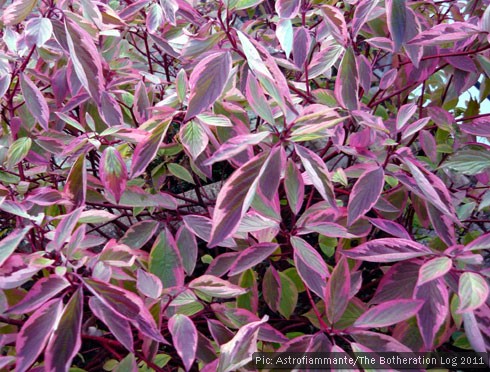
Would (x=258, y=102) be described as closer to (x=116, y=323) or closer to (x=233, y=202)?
(x=233, y=202)

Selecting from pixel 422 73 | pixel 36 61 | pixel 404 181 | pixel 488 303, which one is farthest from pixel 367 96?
pixel 36 61

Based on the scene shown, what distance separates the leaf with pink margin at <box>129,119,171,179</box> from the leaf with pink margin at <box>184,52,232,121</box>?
8 cm

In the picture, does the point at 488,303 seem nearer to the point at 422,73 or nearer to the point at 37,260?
the point at 422,73

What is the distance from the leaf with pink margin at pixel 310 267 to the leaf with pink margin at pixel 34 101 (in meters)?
0.44

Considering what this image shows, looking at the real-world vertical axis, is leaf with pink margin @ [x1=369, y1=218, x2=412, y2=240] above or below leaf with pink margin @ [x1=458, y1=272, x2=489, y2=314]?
below

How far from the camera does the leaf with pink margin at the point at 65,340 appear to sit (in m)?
0.48

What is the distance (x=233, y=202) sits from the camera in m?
0.52

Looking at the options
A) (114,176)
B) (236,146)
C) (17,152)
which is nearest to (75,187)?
(114,176)

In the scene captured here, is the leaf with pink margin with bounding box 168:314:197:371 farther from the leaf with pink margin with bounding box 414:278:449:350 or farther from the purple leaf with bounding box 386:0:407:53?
the purple leaf with bounding box 386:0:407:53

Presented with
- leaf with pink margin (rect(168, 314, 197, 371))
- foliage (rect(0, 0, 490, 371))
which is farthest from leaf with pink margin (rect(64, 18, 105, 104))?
leaf with pink margin (rect(168, 314, 197, 371))

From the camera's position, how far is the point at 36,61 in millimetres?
1010

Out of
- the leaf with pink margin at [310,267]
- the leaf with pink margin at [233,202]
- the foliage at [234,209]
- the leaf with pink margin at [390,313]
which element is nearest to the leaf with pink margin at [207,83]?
the foliage at [234,209]

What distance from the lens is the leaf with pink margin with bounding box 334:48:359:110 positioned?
0.75 meters

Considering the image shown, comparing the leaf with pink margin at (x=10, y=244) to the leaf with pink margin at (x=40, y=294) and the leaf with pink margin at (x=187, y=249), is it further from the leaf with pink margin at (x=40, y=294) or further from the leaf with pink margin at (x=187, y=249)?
the leaf with pink margin at (x=187, y=249)
